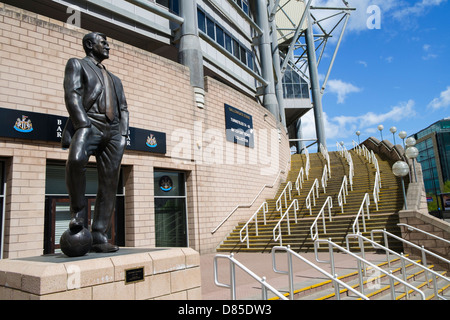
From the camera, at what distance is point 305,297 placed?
573 centimetres

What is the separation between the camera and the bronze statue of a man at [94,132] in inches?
173

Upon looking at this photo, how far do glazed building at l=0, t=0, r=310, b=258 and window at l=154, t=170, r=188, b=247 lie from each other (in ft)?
0.12

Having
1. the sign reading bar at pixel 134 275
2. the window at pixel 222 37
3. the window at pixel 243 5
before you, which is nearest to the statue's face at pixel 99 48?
the sign reading bar at pixel 134 275

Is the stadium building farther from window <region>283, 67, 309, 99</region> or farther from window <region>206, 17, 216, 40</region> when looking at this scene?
window <region>283, 67, 309, 99</region>

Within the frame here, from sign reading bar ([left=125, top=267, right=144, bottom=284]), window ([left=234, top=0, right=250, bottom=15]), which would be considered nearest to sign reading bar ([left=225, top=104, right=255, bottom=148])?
window ([left=234, top=0, right=250, bottom=15])

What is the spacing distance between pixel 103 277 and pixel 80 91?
7.67 feet

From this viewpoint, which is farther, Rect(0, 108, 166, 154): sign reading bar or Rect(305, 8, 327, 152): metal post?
Rect(305, 8, 327, 152): metal post

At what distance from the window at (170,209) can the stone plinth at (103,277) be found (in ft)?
24.1

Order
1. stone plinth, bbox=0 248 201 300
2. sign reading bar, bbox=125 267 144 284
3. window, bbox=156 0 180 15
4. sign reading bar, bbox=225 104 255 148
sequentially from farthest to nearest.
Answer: window, bbox=156 0 180 15
sign reading bar, bbox=225 104 255 148
sign reading bar, bbox=125 267 144 284
stone plinth, bbox=0 248 201 300

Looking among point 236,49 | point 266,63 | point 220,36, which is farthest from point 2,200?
point 266,63

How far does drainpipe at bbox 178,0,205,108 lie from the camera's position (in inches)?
540

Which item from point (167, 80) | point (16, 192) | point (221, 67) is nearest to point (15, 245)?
point (16, 192)

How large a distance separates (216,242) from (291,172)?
11.1 m
